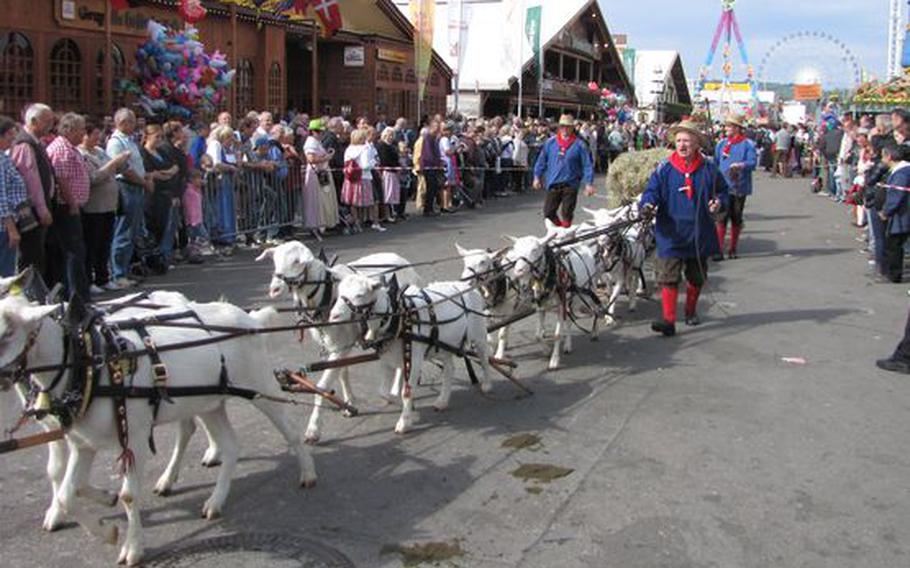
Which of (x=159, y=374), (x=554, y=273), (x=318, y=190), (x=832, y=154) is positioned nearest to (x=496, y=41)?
(x=832, y=154)

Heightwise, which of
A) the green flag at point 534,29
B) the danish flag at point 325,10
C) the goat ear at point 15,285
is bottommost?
the goat ear at point 15,285

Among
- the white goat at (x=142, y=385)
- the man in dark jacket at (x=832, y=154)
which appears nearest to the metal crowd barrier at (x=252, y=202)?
the white goat at (x=142, y=385)

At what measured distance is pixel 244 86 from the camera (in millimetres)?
21281

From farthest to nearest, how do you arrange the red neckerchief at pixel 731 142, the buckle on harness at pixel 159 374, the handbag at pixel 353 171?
1. the handbag at pixel 353 171
2. the red neckerchief at pixel 731 142
3. the buckle on harness at pixel 159 374

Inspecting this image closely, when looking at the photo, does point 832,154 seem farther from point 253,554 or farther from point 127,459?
point 127,459

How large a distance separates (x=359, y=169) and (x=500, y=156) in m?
8.54

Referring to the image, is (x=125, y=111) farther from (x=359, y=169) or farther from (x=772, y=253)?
(x=772, y=253)

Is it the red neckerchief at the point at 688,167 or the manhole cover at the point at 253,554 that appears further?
the red neckerchief at the point at 688,167

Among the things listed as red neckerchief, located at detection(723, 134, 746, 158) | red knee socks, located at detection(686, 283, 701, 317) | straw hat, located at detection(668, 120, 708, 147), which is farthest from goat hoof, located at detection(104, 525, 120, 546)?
red neckerchief, located at detection(723, 134, 746, 158)

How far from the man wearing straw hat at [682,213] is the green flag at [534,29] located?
22.7 meters

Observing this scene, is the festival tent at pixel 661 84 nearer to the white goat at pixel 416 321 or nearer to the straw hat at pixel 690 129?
the straw hat at pixel 690 129

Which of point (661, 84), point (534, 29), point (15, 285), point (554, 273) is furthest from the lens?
point (661, 84)

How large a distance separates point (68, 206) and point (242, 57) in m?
12.9

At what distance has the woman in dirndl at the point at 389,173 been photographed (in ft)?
57.1
